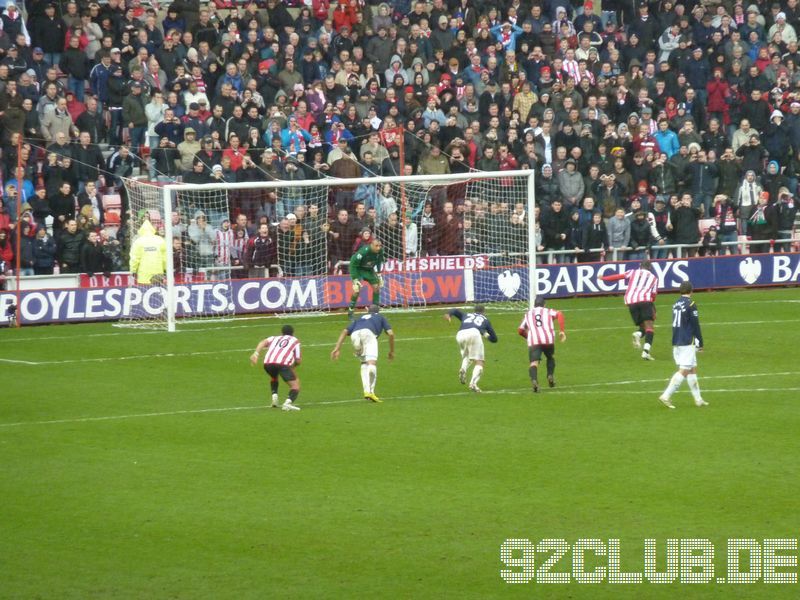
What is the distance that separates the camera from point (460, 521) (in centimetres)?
1755

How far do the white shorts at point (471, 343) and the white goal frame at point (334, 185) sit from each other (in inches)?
349

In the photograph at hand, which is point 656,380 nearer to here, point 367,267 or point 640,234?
point 367,267

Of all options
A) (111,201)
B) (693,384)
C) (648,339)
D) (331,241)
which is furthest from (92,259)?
(693,384)

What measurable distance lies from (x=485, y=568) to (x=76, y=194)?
22.6 metres

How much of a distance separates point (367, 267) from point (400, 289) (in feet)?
Answer: 12.0

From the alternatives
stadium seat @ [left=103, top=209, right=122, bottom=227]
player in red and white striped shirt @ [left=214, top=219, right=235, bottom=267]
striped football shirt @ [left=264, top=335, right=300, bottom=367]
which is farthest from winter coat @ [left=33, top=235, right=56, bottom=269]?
striped football shirt @ [left=264, top=335, right=300, bottom=367]

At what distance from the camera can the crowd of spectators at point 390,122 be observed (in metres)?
36.2

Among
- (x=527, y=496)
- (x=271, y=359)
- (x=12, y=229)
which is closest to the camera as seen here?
(x=527, y=496)

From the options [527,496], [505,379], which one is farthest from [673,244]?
[527,496]

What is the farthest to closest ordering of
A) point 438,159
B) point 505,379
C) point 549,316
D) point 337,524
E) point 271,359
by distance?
point 438,159 → point 505,379 → point 549,316 → point 271,359 → point 337,524

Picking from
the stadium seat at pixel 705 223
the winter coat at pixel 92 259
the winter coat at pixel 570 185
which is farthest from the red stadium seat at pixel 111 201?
the stadium seat at pixel 705 223

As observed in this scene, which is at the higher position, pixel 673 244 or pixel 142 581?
pixel 673 244

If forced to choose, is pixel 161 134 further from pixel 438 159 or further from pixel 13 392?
pixel 13 392

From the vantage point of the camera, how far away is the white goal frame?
3397 cm
